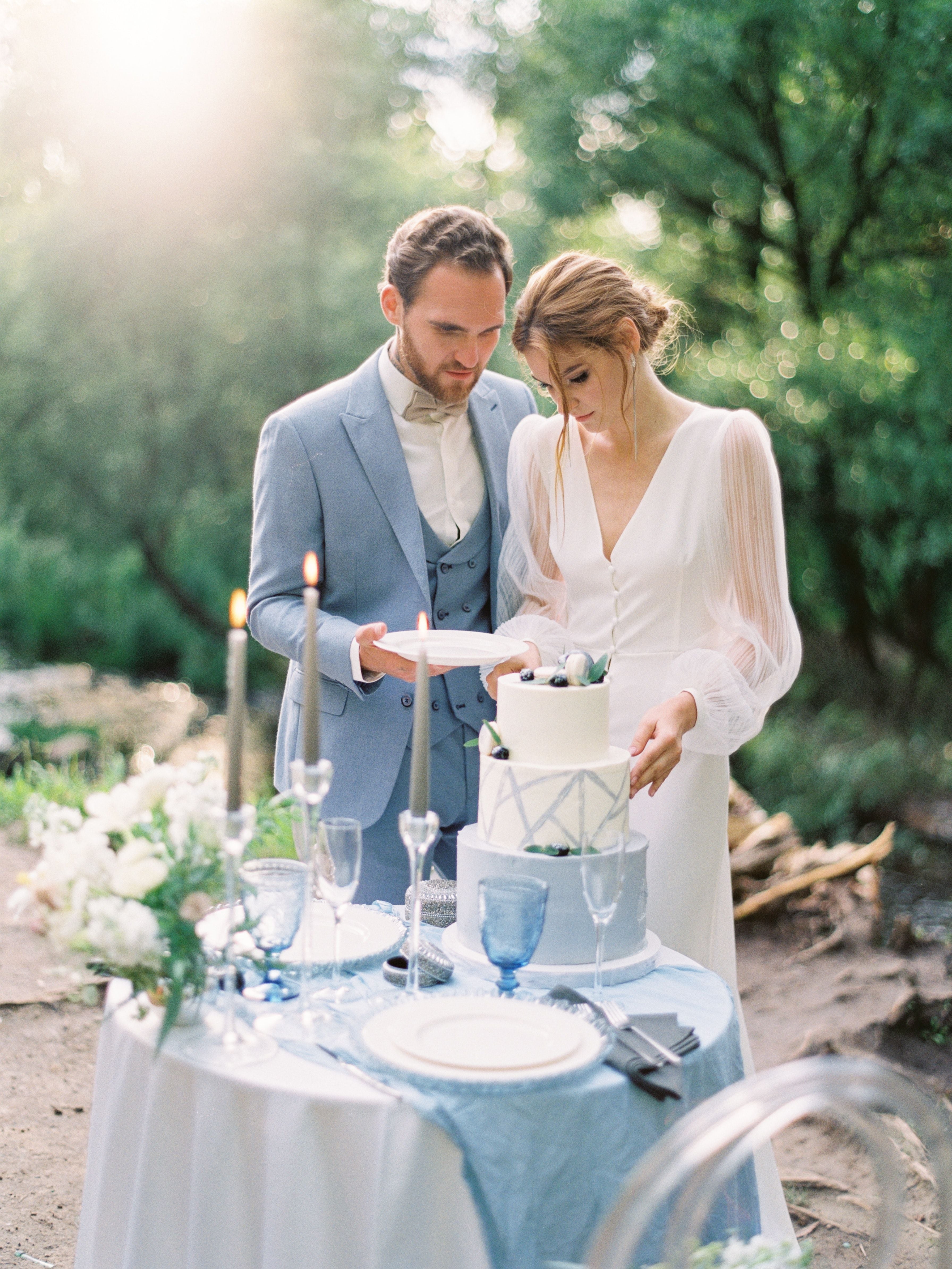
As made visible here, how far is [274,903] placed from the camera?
6.06ft

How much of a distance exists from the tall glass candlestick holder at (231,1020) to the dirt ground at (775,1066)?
93 cm

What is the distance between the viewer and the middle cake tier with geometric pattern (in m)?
2.06

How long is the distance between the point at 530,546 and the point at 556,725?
97 centimetres

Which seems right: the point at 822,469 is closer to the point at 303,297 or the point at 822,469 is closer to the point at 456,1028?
the point at 303,297

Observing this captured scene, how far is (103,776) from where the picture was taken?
768cm

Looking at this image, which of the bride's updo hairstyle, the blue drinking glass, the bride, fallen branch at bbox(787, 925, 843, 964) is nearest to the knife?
the blue drinking glass

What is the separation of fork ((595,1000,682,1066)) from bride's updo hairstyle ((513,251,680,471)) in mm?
1390

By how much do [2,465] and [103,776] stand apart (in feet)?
12.3

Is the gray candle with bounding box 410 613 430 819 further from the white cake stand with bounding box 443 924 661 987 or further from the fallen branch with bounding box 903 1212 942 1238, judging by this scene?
the fallen branch with bounding box 903 1212 942 1238

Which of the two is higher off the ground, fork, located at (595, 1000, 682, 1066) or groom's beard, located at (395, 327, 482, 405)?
groom's beard, located at (395, 327, 482, 405)

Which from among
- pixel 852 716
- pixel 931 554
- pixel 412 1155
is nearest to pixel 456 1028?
pixel 412 1155

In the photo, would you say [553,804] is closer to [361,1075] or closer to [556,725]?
[556,725]

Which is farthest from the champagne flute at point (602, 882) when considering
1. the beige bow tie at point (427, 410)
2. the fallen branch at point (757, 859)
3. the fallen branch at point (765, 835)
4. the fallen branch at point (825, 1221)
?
the fallen branch at point (765, 835)

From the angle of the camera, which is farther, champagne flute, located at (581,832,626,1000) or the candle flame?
champagne flute, located at (581,832,626,1000)
